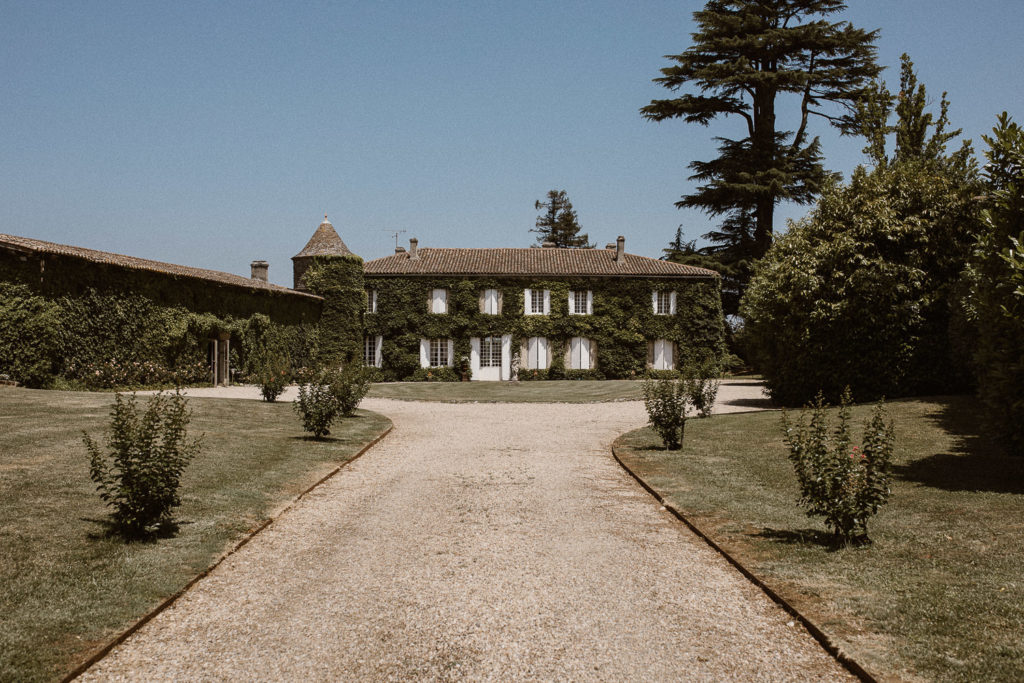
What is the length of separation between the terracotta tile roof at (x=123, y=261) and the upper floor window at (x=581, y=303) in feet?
45.2

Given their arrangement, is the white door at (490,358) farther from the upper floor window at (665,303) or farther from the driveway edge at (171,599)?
the driveway edge at (171,599)

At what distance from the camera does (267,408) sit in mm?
19203

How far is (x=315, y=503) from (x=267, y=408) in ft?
35.8

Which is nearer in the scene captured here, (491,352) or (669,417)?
(669,417)

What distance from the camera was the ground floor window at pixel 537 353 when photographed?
3894cm

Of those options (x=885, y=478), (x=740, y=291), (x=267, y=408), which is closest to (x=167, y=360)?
(x=267, y=408)

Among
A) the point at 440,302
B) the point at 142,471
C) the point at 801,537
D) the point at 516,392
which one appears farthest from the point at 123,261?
the point at 801,537

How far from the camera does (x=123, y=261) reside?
25688 mm

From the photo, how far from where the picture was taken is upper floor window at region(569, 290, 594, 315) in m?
39.3

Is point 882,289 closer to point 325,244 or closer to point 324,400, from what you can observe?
point 324,400

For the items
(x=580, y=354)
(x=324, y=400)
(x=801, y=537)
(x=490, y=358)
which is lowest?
(x=801, y=537)

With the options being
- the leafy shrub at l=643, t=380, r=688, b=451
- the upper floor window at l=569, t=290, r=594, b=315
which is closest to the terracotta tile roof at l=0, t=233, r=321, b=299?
the upper floor window at l=569, t=290, r=594, b=315

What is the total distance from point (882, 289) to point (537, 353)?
2254 cm

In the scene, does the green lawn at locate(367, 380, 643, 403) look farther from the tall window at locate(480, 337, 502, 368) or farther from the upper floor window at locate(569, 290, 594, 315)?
the upper floor window at locate(569, 290, 594, 315)
